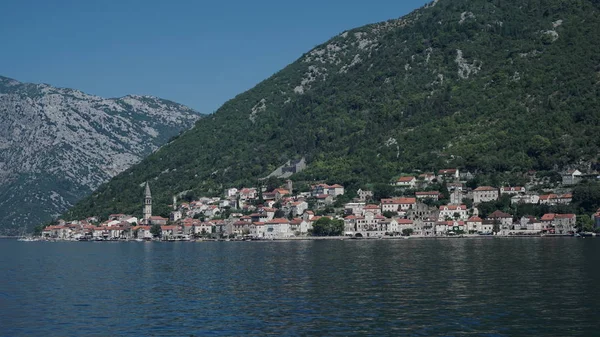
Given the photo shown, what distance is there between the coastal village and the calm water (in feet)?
211

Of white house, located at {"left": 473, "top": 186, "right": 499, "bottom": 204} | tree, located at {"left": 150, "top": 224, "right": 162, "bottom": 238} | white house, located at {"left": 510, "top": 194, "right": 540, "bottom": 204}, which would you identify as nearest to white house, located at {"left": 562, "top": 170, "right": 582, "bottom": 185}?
white house, located at {"left": 510, "top": 194, "right": 540, "bottom": 204}

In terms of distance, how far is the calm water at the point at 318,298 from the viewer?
3829 centimetres

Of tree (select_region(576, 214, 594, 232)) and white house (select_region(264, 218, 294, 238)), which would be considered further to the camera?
white house (select_region(264, 218, 294, 238))

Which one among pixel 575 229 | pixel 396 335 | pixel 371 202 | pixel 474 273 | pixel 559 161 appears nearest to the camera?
pixel 396 335

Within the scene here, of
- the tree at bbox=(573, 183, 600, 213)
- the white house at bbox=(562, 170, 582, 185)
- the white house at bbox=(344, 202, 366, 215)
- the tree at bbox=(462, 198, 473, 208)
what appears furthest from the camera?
the white house at bbox=(344, 202, 366, 215)

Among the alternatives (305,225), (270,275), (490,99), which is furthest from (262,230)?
(270,275)

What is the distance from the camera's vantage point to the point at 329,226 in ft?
484

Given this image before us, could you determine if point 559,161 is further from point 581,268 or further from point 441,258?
point 581,268

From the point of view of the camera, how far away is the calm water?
126 feet

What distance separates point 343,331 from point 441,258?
138ft

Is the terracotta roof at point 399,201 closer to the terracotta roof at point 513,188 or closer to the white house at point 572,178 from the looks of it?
the terracotta roof at point 513,188

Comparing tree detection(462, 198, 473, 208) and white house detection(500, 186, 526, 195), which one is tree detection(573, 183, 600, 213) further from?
tree detection(462, 198, 473, 208)

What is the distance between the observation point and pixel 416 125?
18900cm

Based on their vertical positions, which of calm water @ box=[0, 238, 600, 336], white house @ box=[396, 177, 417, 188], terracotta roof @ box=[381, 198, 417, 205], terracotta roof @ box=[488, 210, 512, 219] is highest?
white house @ box=[396, 177, 417, 188]
